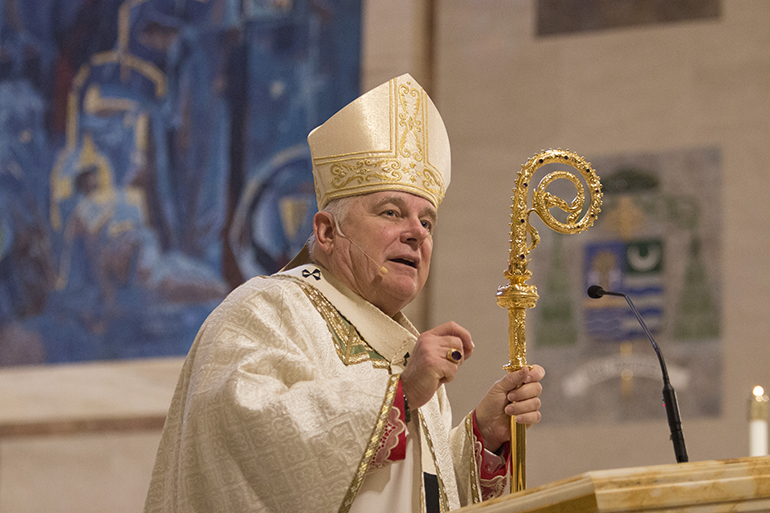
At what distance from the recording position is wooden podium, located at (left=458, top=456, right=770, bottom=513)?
1.96 m

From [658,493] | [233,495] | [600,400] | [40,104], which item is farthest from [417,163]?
[40,104]

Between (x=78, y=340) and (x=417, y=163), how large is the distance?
5.16m

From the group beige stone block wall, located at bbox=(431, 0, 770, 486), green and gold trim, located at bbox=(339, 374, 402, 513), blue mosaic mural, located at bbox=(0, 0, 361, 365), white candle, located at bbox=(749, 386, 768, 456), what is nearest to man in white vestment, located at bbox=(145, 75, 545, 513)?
green and gold trim, located at bbox=(339, 374, 402, 513)

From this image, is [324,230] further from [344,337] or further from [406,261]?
[344,337]

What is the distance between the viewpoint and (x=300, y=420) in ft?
8.93

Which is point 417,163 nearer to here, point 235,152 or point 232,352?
point 232,352

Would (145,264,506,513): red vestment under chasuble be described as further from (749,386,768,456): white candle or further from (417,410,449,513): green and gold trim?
(749,386,768,456): white candle

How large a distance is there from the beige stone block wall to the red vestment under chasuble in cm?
336

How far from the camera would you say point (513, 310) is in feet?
9.93

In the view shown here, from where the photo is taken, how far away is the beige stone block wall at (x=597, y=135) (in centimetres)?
645

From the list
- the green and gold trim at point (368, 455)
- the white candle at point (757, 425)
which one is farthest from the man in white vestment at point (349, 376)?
the white candle at point (757, 425)

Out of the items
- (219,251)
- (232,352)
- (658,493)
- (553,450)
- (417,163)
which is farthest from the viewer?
(219,251)

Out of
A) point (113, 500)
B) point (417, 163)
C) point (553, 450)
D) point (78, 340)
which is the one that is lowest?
point (113, 500)

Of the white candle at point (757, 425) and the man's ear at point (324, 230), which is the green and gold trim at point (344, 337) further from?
the white candle at point (757, 425)
